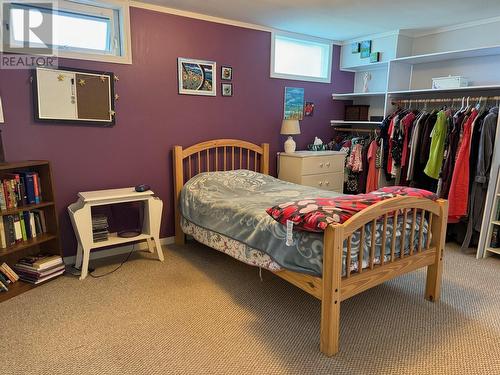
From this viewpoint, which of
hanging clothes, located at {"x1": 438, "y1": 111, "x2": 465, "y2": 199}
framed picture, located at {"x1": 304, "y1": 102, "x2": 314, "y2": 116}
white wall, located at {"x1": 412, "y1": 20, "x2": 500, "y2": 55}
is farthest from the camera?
framed picture, located at {"x1": 304, "y1": 102, "x2": 314, "y2": 116}

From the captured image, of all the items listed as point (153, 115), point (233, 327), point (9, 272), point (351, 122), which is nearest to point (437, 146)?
point (351, 122)

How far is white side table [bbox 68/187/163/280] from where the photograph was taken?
2806 millimetres

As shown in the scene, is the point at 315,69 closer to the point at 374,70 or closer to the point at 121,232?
the point at 374,70

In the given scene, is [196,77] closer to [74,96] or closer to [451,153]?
[74,96]

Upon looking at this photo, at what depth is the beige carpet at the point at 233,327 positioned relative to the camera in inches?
73.4

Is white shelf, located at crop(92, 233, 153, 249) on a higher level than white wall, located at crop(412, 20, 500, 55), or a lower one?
lower

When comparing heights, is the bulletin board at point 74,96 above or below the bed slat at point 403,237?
above

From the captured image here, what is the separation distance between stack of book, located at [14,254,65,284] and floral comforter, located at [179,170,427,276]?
1142 millimetres

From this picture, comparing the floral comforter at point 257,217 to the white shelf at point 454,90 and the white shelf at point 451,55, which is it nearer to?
the white shelf at point 454,90

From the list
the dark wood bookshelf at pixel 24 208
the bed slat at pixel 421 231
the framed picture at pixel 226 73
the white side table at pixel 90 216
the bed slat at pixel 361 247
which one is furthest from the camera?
the framed picture at pixel 226 73

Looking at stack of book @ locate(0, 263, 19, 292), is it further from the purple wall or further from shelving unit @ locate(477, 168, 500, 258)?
shelving unit @ locate(477, 168, 500, 258)

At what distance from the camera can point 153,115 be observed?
11.3 ft

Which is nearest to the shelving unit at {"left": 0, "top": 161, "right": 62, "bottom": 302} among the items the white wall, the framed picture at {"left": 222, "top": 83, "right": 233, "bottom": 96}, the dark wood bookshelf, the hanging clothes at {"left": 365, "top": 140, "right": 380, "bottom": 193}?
the dark wood bookshelf

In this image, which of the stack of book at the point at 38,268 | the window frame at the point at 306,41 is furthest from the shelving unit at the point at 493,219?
the stack of book at the point at 38,268
